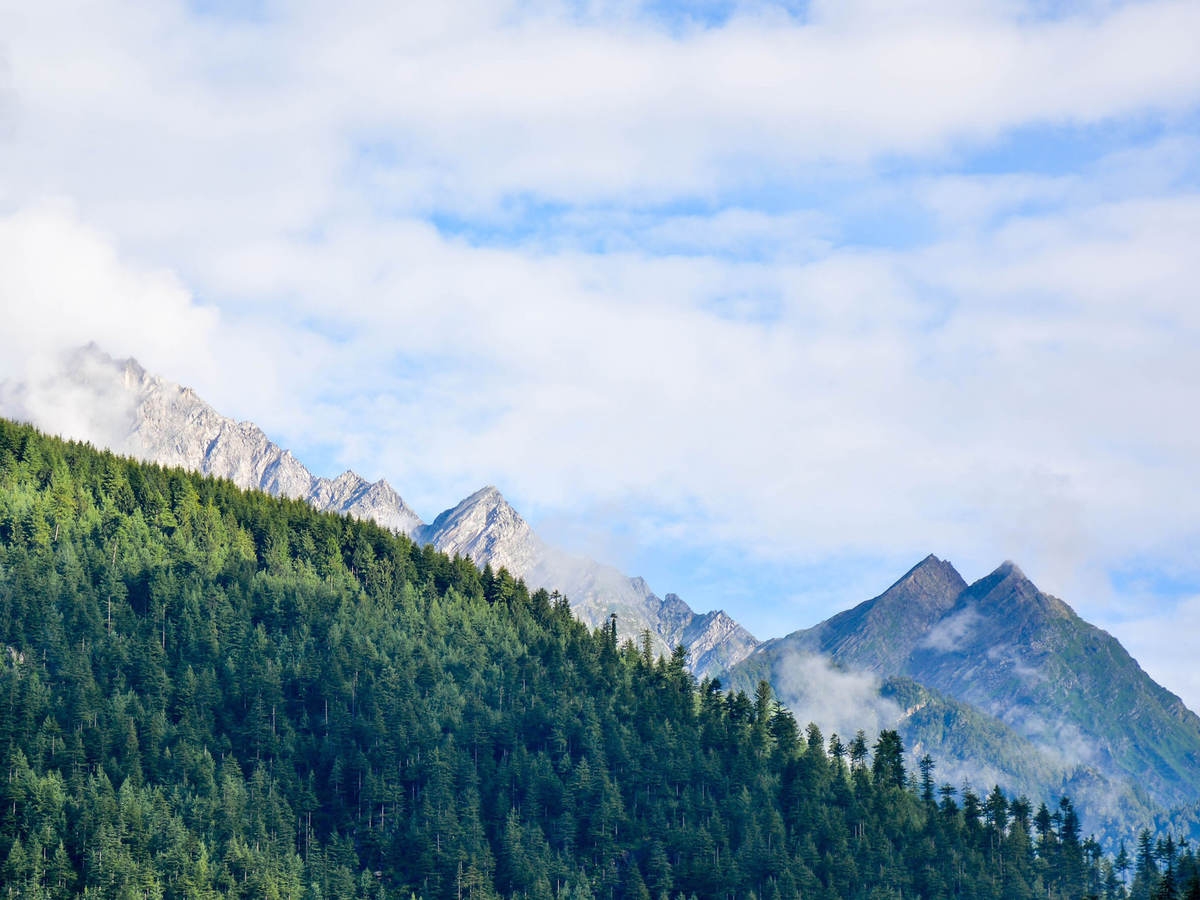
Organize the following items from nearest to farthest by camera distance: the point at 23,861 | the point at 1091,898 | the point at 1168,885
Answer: the point at 1168,885 → the point at 1091,898 → the point at 23,861

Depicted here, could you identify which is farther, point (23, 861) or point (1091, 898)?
point (23, 861)

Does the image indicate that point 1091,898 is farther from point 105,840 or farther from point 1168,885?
point 105,840

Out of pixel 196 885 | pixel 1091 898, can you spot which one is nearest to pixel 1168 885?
pixel 1091 898

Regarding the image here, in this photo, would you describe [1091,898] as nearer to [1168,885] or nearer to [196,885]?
[1168,885]

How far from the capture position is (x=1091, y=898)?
154250 millimetres

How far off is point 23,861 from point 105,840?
10.8 meters

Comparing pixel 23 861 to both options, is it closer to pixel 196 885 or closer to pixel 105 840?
pixel 105 840

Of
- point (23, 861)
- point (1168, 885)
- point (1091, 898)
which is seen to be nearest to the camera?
point (1168, 885)

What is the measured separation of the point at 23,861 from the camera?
193750mm

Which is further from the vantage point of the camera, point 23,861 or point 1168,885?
point 23,861

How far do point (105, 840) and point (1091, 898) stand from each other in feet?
427

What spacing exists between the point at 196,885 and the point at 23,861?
2335cm

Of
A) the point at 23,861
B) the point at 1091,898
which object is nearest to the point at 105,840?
the point at 23,861

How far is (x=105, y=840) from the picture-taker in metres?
198
